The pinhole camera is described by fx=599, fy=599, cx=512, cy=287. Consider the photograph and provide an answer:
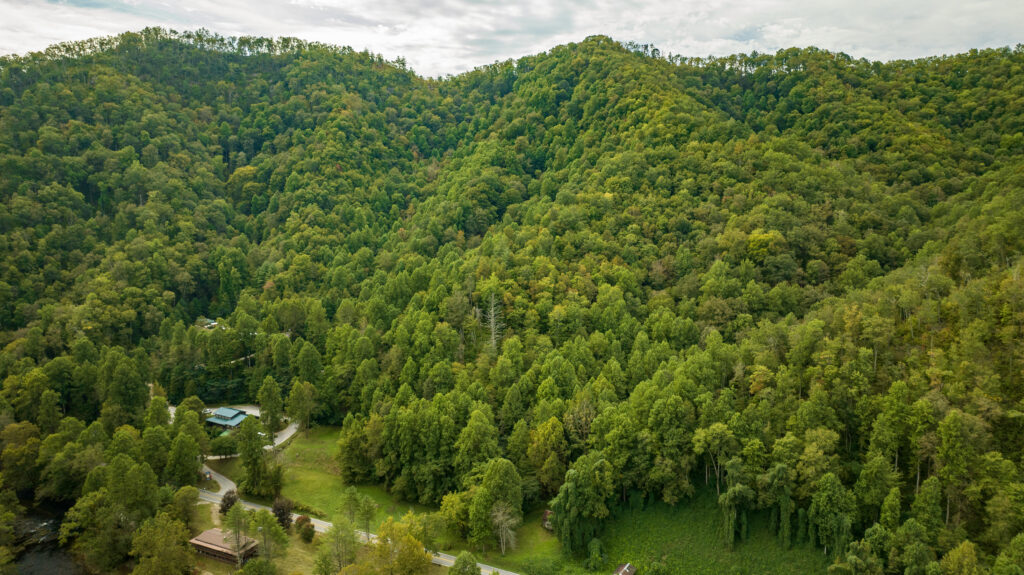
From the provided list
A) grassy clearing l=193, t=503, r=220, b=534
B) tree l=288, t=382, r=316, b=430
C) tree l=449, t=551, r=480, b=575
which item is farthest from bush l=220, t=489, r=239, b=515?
tree l=449, t=551, r=480, b=575

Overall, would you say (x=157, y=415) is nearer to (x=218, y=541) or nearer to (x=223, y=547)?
(x=218, y=541)

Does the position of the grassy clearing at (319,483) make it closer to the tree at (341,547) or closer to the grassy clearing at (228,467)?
the grassy clearing at (228,467)

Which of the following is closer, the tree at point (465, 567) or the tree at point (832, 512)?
the tree at point (832, 512)

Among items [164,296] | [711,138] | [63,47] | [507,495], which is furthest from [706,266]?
[63,47]

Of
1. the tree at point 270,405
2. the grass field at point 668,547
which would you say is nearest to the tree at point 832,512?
the grass field at point 668,547

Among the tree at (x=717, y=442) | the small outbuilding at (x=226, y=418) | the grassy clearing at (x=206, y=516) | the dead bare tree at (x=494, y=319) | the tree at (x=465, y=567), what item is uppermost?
the dead bare tree at (x=494, y=319)

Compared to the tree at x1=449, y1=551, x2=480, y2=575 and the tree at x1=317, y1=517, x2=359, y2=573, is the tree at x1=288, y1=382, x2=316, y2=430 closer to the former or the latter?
the tree at x1=317, y1=517, x2=359, y2=573

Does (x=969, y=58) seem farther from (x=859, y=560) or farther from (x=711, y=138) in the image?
(x=859, y=560)
